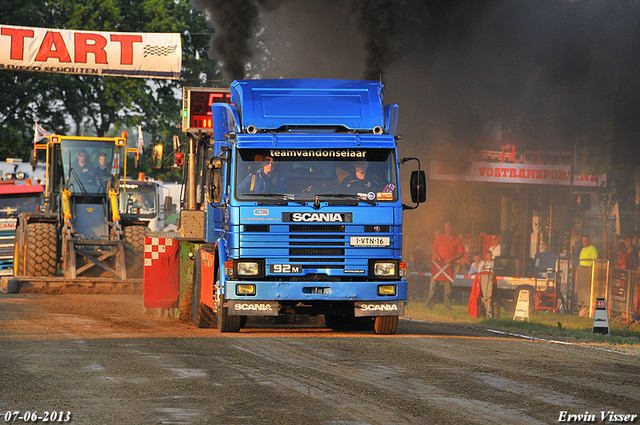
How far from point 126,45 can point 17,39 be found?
2.75m

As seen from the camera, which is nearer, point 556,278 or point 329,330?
point 329,330

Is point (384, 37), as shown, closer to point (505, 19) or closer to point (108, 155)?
point (505, 19)

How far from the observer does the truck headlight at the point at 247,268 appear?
37.8 ft

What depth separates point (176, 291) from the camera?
15305 mm

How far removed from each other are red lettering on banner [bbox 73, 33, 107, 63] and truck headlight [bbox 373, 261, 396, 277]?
14.6m

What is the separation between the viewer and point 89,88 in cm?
4344

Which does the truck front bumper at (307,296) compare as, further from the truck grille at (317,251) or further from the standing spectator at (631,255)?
the standing spectator at (631,255)

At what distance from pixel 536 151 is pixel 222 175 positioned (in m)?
14.2

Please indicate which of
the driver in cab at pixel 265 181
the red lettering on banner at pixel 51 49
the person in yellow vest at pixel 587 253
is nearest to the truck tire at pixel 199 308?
the driver in cab at pixel 265 181

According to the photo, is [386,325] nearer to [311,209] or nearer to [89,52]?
[311,209]

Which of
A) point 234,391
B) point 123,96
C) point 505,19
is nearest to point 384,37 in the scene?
point 505,19

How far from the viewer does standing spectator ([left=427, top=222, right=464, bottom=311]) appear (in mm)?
19688

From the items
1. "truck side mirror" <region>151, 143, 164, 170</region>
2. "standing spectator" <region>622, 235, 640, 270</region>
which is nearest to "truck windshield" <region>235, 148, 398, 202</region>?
"truck side mirror" <region>151, 143, 164, 170</region>

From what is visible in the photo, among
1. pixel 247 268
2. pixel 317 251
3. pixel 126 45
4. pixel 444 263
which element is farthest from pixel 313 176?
pixel 126 45
